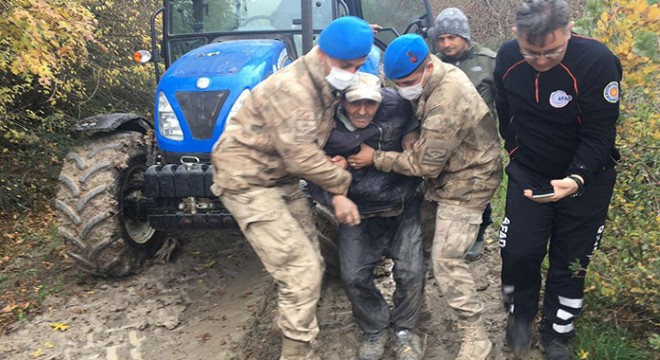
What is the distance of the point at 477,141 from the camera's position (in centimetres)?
296

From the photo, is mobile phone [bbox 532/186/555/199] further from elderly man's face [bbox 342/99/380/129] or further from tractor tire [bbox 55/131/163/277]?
tractor tire [bbox 55/131/163/277]

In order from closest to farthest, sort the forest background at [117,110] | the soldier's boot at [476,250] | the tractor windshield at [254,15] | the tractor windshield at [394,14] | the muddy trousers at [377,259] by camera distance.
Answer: the forest background at [117,110] < the muddy trousers at [377,259] < the soldier's boot at [476,250] < the tractor windshield at [254,15] < the tractor windshield at [394,14]

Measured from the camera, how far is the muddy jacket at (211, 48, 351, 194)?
8.80 feet

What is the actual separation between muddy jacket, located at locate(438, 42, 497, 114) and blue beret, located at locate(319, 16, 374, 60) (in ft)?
5.22

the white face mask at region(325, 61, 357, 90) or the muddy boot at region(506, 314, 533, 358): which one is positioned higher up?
the white face mask at region(325, 61, 357, 90)

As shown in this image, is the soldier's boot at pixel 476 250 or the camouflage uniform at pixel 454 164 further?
the soldier's boot at pixel 476 250

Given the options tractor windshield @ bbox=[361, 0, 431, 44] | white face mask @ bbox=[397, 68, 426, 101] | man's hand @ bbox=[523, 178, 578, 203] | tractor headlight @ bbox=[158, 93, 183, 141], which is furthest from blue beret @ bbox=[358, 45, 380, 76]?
tractor windshield @ bbox=[361, 0, 431, 44]

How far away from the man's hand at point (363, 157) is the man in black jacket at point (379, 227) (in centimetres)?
3

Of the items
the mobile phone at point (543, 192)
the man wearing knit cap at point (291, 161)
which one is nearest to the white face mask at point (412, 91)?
the man wearing knit cap at point (291, 161)

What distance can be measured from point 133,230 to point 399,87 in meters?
2.58

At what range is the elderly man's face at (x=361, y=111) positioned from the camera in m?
2.83

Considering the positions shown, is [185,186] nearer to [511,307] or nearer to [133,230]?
[133,230]

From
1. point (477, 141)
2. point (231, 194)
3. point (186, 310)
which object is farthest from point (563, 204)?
point (186, 310)

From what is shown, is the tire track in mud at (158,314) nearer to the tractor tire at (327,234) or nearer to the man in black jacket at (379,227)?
the tractor tire at (327,234)
